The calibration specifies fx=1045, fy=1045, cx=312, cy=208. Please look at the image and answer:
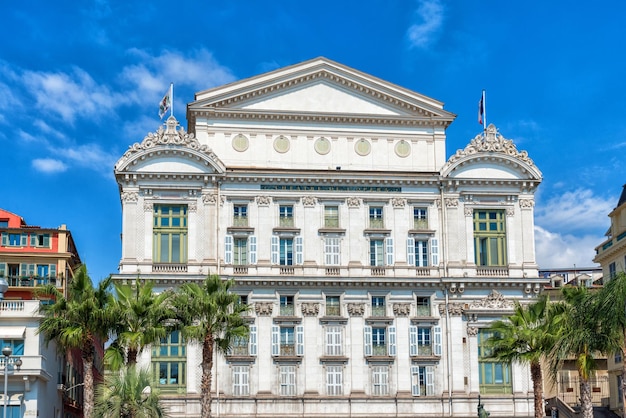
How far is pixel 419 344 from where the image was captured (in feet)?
262

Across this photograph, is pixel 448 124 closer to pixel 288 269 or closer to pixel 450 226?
pixel 450 226

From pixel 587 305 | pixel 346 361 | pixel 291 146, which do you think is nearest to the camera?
pixel 587 305

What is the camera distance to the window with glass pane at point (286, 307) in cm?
7894

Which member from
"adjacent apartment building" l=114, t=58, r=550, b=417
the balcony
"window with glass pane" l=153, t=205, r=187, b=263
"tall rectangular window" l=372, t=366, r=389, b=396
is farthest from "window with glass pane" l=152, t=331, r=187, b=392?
"tall rectangular window" l=372, t=366, r=389, b=396

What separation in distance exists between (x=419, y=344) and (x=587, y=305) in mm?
25967

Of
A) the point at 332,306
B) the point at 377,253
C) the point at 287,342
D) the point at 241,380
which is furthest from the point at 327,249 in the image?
the point at 241,380

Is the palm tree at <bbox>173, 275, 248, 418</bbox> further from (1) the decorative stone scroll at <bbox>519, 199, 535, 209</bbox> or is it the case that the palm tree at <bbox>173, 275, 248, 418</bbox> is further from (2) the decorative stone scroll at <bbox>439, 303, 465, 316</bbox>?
(1) the decorative stone scroll at <bbox>519, 199, 535, 209</bbox>

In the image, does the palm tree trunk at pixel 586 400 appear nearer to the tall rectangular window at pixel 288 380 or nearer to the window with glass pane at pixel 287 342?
the tall rectangular window at pixel 288 380

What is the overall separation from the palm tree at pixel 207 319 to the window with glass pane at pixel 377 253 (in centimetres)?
1950

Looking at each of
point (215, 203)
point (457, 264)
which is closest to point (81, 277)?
point (215, 203)

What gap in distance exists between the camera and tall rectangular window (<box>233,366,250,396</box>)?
77.0 m

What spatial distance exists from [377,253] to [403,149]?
373 inches

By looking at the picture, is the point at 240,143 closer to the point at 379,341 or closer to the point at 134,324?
the point at 379,341

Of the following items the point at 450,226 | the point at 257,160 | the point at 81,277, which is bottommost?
the point at 81,277
